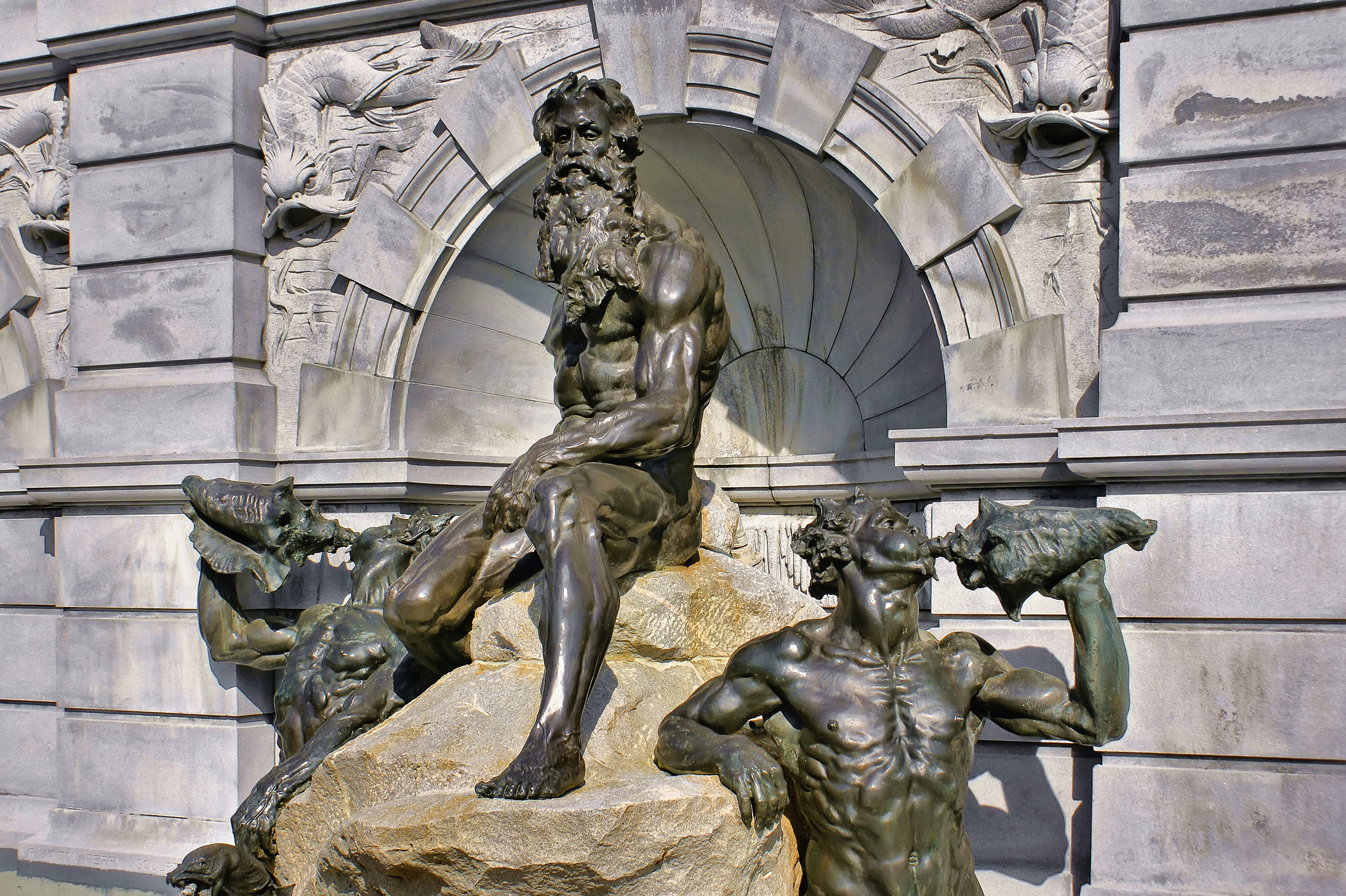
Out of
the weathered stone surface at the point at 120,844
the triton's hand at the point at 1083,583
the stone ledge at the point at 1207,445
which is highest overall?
the stone ledge at the point at 1207,445

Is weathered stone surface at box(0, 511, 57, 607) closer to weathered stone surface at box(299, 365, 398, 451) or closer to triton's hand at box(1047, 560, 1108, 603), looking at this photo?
weathered stone surface at box(299, 365, 398, 451)

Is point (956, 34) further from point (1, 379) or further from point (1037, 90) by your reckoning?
point (1, 379)

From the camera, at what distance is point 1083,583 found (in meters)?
3.32

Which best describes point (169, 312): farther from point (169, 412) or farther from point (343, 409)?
point (343, 409)

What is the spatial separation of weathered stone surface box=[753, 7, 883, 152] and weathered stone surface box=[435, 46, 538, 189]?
1.19m

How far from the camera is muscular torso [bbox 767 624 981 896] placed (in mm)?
3369

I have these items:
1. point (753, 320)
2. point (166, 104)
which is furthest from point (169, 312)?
point (753, 320)

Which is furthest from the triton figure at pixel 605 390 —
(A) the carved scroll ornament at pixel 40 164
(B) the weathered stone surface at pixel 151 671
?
(A) the carved scroll ornament at pixel 40 164

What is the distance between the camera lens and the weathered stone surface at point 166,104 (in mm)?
6293

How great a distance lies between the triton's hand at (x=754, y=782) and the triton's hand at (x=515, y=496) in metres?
0.93

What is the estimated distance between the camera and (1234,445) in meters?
4.20

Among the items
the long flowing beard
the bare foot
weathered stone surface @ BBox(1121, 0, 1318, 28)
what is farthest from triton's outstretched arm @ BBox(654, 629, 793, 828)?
weathered stone surface @ BBox(1121, 0, 1318, 28)

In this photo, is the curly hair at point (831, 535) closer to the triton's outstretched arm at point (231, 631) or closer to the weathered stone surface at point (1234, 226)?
the weathered stone surface at point (1234, 226)

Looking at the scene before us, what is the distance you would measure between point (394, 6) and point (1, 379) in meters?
3.18
